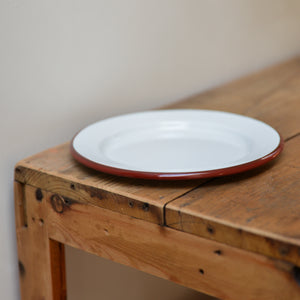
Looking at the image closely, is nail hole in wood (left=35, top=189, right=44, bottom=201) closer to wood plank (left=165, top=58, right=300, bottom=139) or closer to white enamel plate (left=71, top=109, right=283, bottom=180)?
white enamel plate (left=71, top=109, right=283, bottom=180)

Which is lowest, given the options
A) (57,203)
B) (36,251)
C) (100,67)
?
(36,251)

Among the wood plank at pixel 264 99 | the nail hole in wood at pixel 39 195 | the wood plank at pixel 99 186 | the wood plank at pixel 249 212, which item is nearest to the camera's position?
the wood plank at pixel 249 212

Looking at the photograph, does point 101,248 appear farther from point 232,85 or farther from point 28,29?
point 232,85

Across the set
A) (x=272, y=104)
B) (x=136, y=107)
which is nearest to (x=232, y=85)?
(x=272, y=104)

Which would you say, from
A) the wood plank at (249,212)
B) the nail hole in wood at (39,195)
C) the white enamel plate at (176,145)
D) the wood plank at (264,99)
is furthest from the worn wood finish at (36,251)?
the wood plank at (264,99)

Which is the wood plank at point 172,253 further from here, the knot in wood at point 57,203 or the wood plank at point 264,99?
the wood plank at point 264,99

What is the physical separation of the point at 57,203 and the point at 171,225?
0.22m

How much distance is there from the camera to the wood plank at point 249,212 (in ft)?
1.97

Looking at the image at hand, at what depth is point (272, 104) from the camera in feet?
3.77

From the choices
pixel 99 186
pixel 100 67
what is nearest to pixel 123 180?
pixel 99 186

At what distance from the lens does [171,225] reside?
68cm

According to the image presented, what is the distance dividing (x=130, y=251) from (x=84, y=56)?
1.39 feet

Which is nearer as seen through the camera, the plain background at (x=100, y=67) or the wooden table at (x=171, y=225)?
the wooden table at (x=171, y=225)

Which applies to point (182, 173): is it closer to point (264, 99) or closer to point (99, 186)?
point (99, 186)
